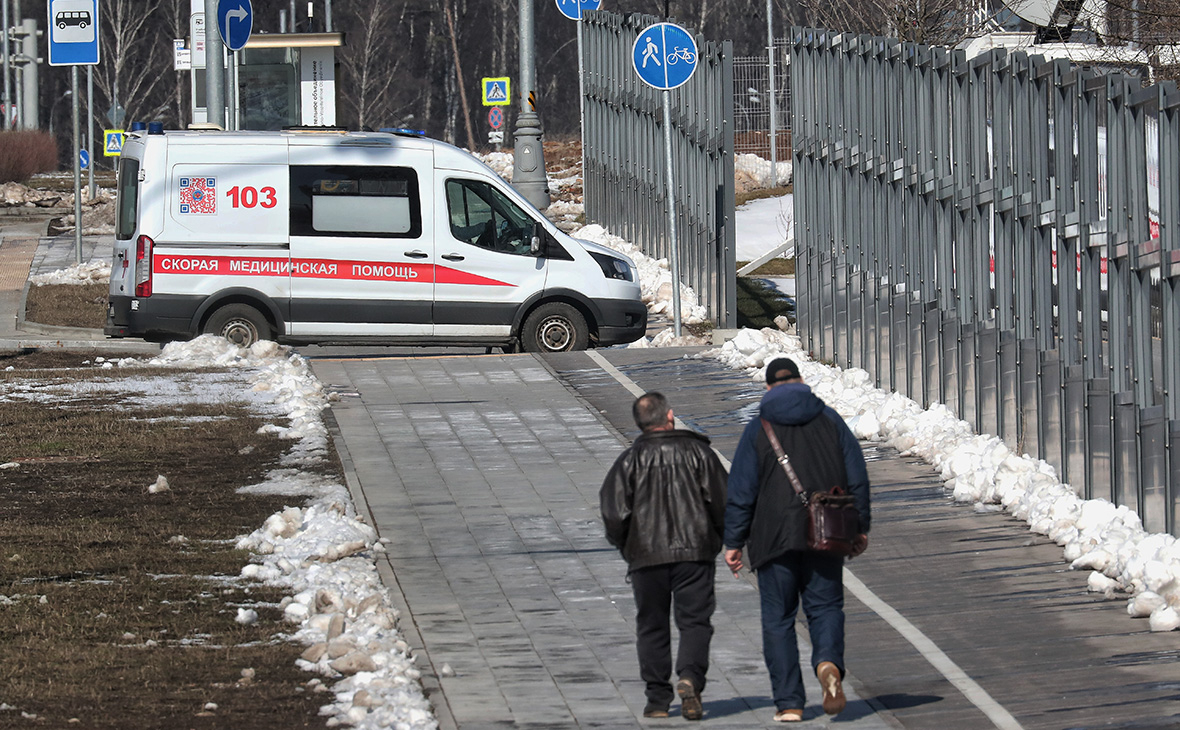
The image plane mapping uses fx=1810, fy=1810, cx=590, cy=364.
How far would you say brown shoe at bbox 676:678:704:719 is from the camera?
6535 millimetres

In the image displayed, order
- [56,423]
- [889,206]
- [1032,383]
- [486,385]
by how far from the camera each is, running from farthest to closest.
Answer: [486,385] < [889,206] < [56,423] < [1032,383]

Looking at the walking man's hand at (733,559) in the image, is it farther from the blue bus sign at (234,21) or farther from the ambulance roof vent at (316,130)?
the blue bus sign at (234,21)

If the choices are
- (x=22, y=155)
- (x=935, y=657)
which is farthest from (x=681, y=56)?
(x=22, y=155)

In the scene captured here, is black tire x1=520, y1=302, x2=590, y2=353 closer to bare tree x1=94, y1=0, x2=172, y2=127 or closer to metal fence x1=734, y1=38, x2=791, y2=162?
metal fence x1=734, y1=38, x2=791, y2=162

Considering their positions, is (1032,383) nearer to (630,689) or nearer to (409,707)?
(630,689)

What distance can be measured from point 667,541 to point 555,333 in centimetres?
1078

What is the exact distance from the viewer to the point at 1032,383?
443 inches

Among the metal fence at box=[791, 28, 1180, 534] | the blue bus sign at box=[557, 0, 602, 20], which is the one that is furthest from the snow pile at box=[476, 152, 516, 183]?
the metal fence at box=[791, 28, 1180, 534]

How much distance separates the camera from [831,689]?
6430 millimetres

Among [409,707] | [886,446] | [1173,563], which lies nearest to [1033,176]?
[886,446]

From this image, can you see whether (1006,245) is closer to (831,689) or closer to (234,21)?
(831,689)

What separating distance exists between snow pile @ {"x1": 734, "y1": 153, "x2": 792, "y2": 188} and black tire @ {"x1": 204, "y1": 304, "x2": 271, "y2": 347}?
2157cm

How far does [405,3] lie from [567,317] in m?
65.9

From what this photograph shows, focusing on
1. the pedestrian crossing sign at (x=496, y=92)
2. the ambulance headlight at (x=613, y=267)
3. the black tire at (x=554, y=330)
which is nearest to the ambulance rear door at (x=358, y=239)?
the black tire at (x=554, y=330)
